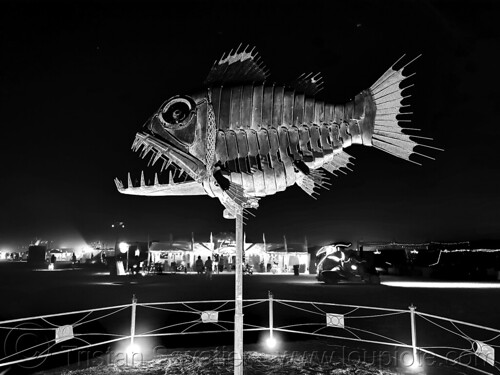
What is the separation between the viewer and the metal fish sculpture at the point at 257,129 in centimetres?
403

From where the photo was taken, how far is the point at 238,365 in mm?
4691

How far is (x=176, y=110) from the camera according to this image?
4.07 metres

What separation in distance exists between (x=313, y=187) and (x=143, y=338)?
576cm

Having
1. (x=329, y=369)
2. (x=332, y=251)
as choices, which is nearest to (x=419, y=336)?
(x=329, y=369)

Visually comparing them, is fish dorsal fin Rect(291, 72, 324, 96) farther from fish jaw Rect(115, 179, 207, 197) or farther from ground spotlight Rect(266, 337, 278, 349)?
ground spotlight Rect(266, 337, 278, 349)

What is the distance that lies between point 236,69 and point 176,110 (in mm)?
872

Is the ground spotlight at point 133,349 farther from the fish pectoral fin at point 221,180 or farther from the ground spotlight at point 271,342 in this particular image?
the fish pectoral fin at point 221,180

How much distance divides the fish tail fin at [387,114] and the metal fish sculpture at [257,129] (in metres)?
0.01

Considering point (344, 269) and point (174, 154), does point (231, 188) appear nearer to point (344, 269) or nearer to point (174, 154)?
point (174, 154)

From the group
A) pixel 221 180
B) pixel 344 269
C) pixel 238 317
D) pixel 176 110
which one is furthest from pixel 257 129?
pixel 344 269

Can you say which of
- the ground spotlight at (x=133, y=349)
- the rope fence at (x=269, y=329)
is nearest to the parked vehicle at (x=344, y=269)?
the rope fence at (x=269, y=329)

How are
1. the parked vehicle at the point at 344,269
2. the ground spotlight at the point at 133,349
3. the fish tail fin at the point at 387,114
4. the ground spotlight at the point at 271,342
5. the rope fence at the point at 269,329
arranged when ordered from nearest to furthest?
the fish tail fin at the point at 387,114 → the rope fence at the point at 269,329 → the ground spotlight at the point at 133,349 → the ground spotlight at the point at 271,342 → the parked vehicle at the point at 344,269

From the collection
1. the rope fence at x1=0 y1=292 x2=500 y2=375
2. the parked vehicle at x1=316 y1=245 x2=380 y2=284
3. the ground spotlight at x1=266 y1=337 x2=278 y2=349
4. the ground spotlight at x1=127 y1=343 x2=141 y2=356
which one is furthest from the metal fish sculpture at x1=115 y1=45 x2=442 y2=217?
the parked vehicle at x1=316 y1=245 x2=380 y2=284

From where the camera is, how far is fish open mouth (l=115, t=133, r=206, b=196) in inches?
158
